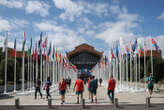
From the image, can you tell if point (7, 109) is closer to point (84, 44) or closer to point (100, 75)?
point (100, 75)

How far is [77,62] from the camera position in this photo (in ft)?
349

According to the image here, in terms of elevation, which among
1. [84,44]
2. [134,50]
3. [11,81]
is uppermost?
[84,44]

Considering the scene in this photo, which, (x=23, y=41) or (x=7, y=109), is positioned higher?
(x=23, y=41)

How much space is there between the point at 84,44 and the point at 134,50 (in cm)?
10246

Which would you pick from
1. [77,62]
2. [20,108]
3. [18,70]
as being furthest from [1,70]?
[77,62]

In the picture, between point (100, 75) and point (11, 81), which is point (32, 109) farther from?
point (100, 75)

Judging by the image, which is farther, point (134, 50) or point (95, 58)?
Answer: point (95, 58)

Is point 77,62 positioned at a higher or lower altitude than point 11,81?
higher

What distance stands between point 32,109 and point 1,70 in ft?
137

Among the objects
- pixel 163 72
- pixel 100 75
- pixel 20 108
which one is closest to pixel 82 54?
pixel 100 75

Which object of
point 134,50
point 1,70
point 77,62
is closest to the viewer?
point 134,50

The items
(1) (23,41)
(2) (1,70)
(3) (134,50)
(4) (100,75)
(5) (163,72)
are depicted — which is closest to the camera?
(1) (23,41)

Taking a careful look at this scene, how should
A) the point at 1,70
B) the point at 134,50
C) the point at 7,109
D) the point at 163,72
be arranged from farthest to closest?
the point at 163,72, the point at 1,70, the point at 134,50, the point at 7,109

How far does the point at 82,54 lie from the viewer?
354 feet
